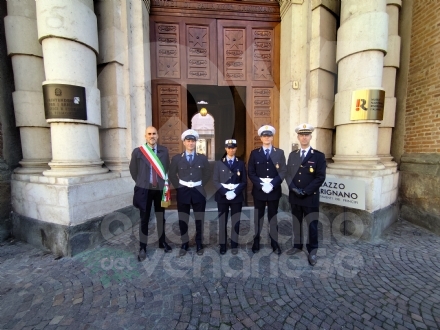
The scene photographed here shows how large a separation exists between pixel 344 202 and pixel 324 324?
2.62m

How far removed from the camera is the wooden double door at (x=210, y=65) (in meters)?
5.21

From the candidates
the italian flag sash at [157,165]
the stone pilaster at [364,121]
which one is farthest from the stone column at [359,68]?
the italian flag sash at [157,165]

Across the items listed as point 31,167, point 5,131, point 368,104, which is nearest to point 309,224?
point 368,104

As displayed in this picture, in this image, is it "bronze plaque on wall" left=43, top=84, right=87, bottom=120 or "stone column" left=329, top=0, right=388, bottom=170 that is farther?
"stone column" left=329, top=0, right=388, bottom=170

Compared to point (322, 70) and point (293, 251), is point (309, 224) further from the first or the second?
point (322, 70)

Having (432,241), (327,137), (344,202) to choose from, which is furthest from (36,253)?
(432,241)

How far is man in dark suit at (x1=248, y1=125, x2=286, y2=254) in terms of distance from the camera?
3383 millimetres

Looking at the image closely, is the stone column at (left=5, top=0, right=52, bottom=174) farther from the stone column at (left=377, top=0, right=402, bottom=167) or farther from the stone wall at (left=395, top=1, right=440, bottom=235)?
the stone wall at (left=395, top=1, right=440, bottom=235)

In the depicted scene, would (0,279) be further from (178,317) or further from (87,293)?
(178,317)

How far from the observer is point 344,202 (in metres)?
4.17

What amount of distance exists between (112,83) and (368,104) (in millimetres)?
5012

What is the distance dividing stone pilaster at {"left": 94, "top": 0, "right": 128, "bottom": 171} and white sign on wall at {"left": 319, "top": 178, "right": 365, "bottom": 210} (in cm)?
416

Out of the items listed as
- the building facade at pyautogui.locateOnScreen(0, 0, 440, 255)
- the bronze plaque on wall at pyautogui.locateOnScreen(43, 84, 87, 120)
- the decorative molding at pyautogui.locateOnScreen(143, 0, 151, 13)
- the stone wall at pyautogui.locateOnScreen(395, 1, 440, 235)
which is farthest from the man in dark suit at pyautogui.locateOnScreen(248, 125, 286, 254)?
the decorative molding at pyautogui.locateOnScreen(143, 0, 151, 13)

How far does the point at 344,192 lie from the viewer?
4.15m
